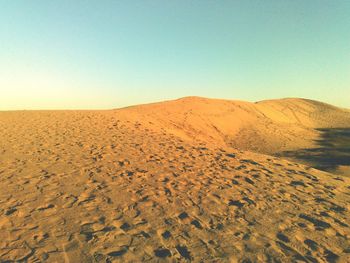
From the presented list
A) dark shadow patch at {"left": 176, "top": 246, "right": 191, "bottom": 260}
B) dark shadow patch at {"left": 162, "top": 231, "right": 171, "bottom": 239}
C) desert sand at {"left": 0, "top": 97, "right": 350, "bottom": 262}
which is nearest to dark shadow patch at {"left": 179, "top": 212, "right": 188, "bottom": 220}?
desert sand at {"left": 0, "top": 97, "right": 350, "bottom": 262}

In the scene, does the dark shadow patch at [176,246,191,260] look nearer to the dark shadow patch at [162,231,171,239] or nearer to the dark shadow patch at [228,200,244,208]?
the dark shadow patch at [162,231,171,239]

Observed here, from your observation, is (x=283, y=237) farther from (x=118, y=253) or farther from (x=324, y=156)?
(x=324, y=156)

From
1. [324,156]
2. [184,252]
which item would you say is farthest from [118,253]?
[324,156]

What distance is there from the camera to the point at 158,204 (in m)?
5.98

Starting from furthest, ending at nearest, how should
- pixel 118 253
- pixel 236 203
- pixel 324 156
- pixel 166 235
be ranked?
pixel 324 156
pixel 236 203
pixel 166 235
pixel 118 253

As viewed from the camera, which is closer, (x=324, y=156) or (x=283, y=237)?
(x=283, y=237)

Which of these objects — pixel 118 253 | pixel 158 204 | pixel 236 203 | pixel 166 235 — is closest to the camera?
pixel 118 253

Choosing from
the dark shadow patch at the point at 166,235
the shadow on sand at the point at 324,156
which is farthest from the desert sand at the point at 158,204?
the shadow on sand at the point at 324,156

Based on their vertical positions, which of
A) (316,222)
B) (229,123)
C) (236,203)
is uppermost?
(229,123)

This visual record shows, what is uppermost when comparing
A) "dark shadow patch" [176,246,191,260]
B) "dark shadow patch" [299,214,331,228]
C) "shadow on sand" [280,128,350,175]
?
"dark shadow patch" [176,246,191,260]

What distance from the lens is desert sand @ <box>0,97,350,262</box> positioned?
436cm

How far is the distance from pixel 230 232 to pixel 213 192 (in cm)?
187

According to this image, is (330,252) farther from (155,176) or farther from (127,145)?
(127,145)

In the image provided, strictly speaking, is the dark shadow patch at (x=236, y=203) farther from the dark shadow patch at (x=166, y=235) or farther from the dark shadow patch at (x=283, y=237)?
the dark shadow patch at (x=166, y=235)
